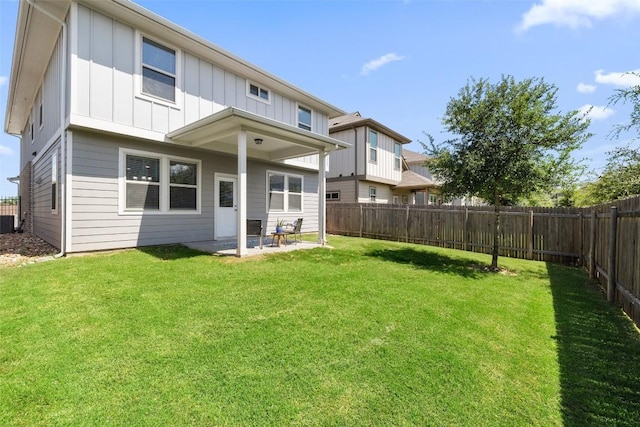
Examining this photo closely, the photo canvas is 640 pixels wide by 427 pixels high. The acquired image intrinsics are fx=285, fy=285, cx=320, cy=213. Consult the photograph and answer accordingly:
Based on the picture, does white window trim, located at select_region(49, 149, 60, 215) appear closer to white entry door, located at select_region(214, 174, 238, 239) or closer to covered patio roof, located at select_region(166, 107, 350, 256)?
covered patio roof, located at select_region(166, 107, 350, 256)

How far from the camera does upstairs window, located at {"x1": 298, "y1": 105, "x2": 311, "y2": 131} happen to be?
39.6ft

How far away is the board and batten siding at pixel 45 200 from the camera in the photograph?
738 centimetres

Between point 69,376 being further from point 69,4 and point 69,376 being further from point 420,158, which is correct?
point 420,158

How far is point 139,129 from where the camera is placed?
7.39m

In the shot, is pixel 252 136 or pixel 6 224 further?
pixel 6 224

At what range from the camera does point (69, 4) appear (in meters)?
6.40

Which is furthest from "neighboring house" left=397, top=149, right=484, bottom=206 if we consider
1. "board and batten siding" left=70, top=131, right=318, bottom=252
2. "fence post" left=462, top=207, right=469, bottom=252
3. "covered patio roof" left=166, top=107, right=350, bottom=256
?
"board and batten siding" left=70, top=131, right=318, bottom=252

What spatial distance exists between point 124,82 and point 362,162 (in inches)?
454

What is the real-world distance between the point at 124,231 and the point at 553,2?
40.1ft

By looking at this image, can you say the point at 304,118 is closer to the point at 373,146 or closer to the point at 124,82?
the point at 373,146

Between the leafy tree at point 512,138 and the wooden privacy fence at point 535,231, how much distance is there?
1.49m

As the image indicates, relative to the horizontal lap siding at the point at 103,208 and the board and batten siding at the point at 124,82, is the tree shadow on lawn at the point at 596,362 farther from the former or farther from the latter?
the board and batten siding at the point at 124,82

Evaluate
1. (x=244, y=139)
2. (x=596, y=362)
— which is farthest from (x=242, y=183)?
(x=596, y=362)

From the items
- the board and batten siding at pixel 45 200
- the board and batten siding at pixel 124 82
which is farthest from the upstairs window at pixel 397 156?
the board and batten siding at pixel 45 200
